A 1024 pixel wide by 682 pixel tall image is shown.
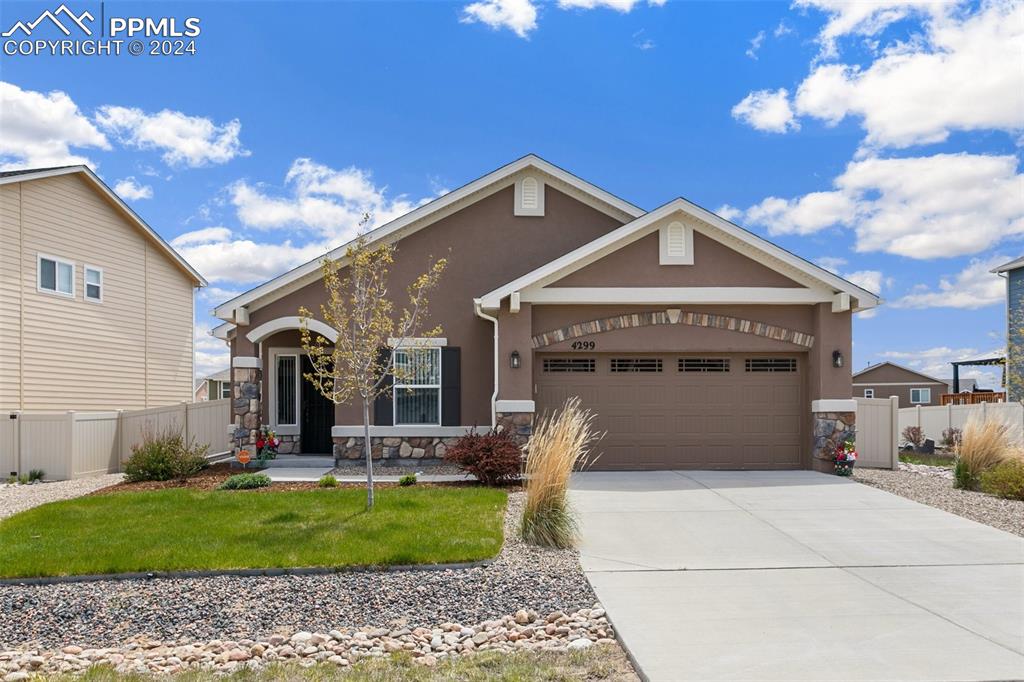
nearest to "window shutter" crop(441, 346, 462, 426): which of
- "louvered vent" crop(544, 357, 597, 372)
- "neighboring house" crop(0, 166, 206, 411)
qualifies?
"louvered vent" crop(544, 357, 597, 372)

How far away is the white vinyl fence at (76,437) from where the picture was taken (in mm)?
15078

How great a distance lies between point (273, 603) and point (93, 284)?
1578cm

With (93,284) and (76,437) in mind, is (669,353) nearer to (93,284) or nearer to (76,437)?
(76,437)

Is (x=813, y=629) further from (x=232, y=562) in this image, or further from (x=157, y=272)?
(x=157, y=272)

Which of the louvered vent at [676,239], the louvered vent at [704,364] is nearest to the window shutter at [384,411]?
the louvered vent at [704,364]

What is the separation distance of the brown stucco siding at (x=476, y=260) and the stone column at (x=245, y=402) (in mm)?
270

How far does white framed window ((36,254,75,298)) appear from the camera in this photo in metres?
17.9

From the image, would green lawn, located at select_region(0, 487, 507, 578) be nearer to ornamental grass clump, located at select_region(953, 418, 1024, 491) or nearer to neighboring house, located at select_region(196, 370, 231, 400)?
ornamental grass clump, located at select_region(953, 418, 1024, 491)

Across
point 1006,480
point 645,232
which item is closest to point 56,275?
point 645,232

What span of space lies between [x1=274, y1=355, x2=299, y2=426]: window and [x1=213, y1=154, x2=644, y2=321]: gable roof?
1794 millimetres

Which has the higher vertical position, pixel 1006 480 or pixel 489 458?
pixel 489 458

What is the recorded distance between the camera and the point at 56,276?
18359 millimetres

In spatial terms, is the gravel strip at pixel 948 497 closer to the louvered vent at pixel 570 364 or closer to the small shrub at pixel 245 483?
the louvered vent at pixel 570 364

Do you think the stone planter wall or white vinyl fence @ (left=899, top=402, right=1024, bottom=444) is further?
white vinyl fence @ (left=899, top=402, right=1024, bottom=444)
